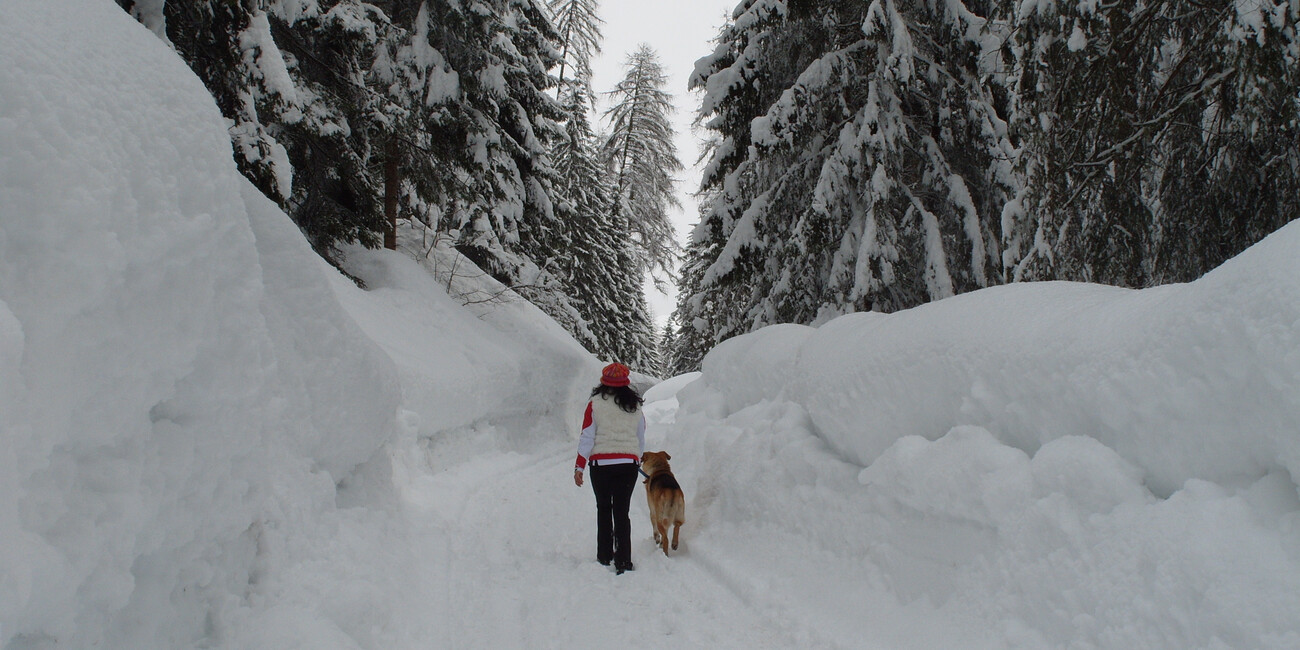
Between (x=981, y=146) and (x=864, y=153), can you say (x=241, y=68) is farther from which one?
(x=981, y=146)

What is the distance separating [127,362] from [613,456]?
331cm

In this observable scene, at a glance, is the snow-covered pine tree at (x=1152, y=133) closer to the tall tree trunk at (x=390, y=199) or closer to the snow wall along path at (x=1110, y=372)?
the snow wall along path at (x=1110, y=372)

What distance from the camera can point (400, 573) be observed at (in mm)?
4207

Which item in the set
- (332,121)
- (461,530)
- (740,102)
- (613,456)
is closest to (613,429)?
(613,456)

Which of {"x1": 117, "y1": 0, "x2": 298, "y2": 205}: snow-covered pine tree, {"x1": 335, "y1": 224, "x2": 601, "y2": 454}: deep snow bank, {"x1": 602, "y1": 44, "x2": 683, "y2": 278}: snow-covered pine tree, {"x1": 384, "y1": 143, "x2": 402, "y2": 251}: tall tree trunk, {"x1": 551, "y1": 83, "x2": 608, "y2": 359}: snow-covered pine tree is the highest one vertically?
{"x1": 602, "y1": 44, "x2": 683, "y2": 278}: snow-covered pine tree

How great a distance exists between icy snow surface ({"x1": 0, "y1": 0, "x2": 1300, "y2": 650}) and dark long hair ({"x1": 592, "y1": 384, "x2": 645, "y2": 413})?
3.77 feet

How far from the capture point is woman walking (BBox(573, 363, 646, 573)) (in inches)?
194

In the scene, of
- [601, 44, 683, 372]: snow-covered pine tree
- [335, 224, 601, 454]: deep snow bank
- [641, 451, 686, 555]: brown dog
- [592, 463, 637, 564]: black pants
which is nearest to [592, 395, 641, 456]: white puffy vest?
[592, 463, 637, 564]: black pants

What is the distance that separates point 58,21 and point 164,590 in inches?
88.4

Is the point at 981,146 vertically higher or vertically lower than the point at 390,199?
lower

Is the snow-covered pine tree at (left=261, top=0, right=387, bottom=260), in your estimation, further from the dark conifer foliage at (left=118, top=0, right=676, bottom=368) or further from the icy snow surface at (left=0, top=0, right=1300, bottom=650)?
the icy snow surface at (left=0, top=0, right=1300, bottom=650)

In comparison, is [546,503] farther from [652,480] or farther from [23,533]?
A: [23,533]

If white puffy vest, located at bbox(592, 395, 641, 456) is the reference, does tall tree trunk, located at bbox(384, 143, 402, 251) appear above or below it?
above

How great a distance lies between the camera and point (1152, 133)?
5.17 metres
